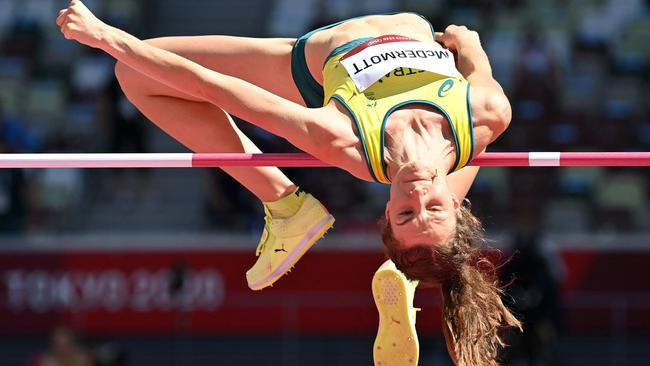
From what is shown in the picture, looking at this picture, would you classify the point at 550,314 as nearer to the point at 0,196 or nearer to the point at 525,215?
the point at 525,215

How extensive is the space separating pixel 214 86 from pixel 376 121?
615 mm

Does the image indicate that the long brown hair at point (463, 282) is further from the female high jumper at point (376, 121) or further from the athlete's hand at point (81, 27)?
the athlete's hand at point (81, 27)

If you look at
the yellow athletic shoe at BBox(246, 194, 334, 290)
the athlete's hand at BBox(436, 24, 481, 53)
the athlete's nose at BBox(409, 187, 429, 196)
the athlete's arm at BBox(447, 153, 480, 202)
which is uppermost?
the athlete's hand at BBox(436, 24, 481, 53)

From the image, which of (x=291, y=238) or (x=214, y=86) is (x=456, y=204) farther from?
(x=214, y=86)

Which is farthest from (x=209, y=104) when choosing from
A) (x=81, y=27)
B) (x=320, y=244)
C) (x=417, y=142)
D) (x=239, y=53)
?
(x=320, y=244)

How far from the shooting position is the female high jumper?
480 cm

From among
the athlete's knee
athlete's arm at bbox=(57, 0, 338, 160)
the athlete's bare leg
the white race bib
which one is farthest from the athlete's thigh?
athlete's arm at bbox=(57, 0, 338, 160)

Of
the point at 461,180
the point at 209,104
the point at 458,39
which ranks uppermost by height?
the point at 458,39

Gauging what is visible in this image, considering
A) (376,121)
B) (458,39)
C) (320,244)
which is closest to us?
(376,121)

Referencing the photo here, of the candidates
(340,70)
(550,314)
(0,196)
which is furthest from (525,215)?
(340,70)

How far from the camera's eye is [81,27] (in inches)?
192

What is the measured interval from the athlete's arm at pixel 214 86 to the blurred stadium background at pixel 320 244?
4.63 metres

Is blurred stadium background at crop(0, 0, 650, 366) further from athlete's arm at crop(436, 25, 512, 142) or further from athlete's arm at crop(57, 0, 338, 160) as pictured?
athlete's arm at crop(57, 0, 338, 160)

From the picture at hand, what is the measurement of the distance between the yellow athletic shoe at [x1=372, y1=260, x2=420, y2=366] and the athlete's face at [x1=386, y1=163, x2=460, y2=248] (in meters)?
0.42
